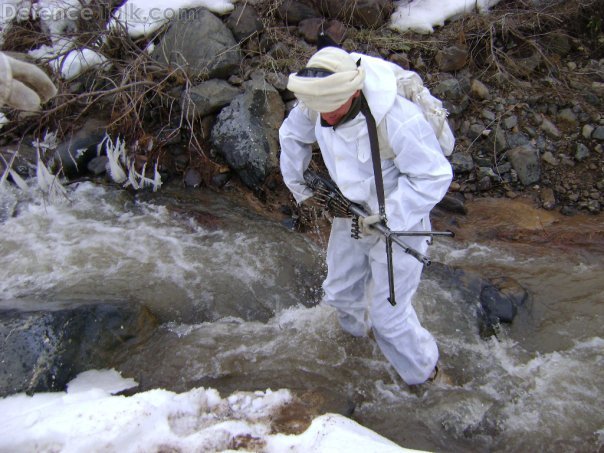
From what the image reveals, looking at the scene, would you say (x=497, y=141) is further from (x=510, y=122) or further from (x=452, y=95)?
(x=452, y=95)

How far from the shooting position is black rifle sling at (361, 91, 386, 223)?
7.39 feet

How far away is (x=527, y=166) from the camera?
479 centimetres

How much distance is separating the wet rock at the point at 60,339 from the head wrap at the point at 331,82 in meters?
2.07

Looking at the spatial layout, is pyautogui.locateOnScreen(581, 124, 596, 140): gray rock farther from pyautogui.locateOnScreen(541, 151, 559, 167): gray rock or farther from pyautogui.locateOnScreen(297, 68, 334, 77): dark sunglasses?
pyautogui.locateOnScreen(297, 68, 334, 77): dark sunglasses

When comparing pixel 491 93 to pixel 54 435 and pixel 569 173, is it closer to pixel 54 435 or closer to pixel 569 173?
pixel 569 173

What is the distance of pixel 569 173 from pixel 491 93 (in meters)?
1.17

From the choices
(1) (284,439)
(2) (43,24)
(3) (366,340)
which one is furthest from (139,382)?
(2) (43,24)

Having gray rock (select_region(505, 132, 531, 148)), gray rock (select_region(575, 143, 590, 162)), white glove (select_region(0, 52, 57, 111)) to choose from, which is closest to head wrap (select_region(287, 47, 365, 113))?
white glove (select_region(0, 52, 57, 111))

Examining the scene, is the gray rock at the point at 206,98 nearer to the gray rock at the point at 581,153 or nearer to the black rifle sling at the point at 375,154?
the black rifle sling at the point at 375,154

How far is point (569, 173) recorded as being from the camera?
479cm

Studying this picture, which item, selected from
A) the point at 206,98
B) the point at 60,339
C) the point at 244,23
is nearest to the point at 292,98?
the point at 206,98

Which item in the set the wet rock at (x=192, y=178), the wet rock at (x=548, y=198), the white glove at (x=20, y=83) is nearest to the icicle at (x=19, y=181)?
the wet rock at (x=192, y=178)

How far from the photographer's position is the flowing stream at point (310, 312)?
305 centimetres

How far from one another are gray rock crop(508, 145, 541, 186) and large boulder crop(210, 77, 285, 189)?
2.36 metres
